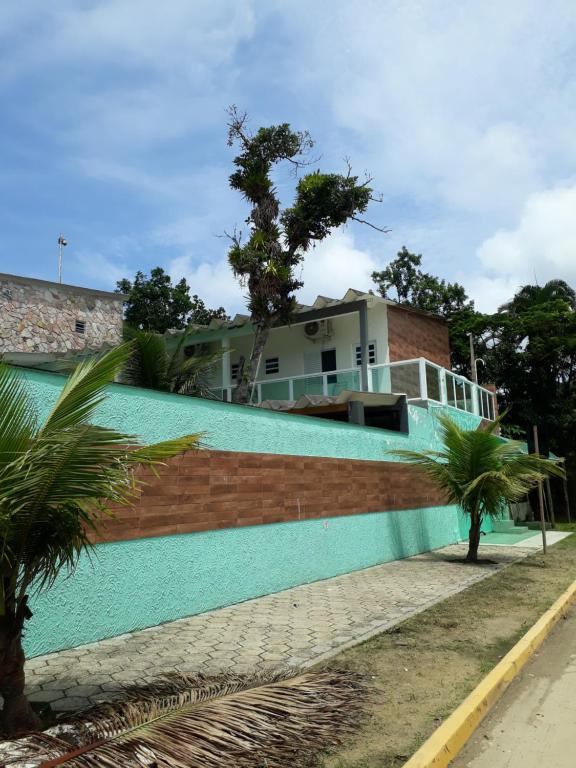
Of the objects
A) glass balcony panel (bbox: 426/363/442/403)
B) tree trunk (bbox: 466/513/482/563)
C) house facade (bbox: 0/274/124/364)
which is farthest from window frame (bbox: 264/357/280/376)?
tree trunk (bbox: 466/513/482/563)

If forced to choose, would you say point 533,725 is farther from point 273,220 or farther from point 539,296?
point 539,296

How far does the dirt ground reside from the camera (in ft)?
12.9

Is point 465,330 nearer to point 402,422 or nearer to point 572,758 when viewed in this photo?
point 402,422

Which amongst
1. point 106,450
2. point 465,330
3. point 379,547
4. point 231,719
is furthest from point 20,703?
point 465,330

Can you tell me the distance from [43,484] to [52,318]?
15.2m

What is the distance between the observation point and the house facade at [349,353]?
619 inches

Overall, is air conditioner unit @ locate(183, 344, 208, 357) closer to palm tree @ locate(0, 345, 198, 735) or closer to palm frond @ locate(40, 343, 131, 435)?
palm frond @ locate(40, 343, 131, 435)

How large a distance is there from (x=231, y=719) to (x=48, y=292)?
16.0 metres

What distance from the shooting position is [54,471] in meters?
3.61

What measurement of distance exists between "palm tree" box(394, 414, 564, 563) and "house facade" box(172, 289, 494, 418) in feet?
9.95

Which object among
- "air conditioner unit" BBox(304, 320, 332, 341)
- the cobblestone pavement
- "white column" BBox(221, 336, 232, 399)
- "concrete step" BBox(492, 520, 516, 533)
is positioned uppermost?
"air conditioner unit" BBox(304, 320, 332, 341)

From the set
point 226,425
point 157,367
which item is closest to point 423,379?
point 157,367

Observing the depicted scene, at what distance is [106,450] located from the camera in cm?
383

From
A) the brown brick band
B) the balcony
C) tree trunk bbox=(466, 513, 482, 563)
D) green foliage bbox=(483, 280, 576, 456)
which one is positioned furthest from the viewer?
green foliage bbox=(483, 280, 576, 456)
